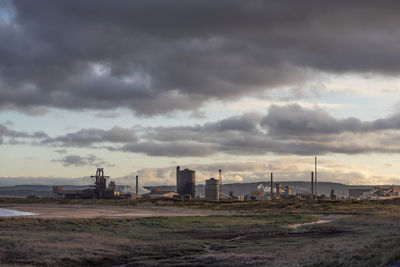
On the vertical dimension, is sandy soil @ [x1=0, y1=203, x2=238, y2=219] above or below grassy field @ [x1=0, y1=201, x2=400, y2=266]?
below

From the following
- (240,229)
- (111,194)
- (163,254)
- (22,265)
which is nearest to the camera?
(22,265)

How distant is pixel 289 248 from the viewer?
39.2 m

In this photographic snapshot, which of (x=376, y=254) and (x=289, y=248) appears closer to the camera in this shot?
(x=376, y=254)

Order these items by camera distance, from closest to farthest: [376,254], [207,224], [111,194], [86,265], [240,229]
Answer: [376,254]
[86,265]
[240,229]
[207,224]
[111,194]

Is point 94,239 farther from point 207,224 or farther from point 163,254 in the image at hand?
point 207,224

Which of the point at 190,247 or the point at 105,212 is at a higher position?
the point at 190,247

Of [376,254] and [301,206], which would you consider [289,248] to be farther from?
[301,206]

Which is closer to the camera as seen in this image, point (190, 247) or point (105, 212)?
point (190, 247)

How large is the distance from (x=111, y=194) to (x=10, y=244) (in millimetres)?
157265

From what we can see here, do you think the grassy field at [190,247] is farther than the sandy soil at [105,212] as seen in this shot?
No

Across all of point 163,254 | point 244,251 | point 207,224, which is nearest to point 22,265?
point 163,254

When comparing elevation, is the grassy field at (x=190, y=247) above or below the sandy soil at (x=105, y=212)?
above

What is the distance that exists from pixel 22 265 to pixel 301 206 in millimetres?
100396

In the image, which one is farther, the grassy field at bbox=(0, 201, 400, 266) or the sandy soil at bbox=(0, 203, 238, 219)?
the sandy soil at bbox=(0, 203, 238, 219)
